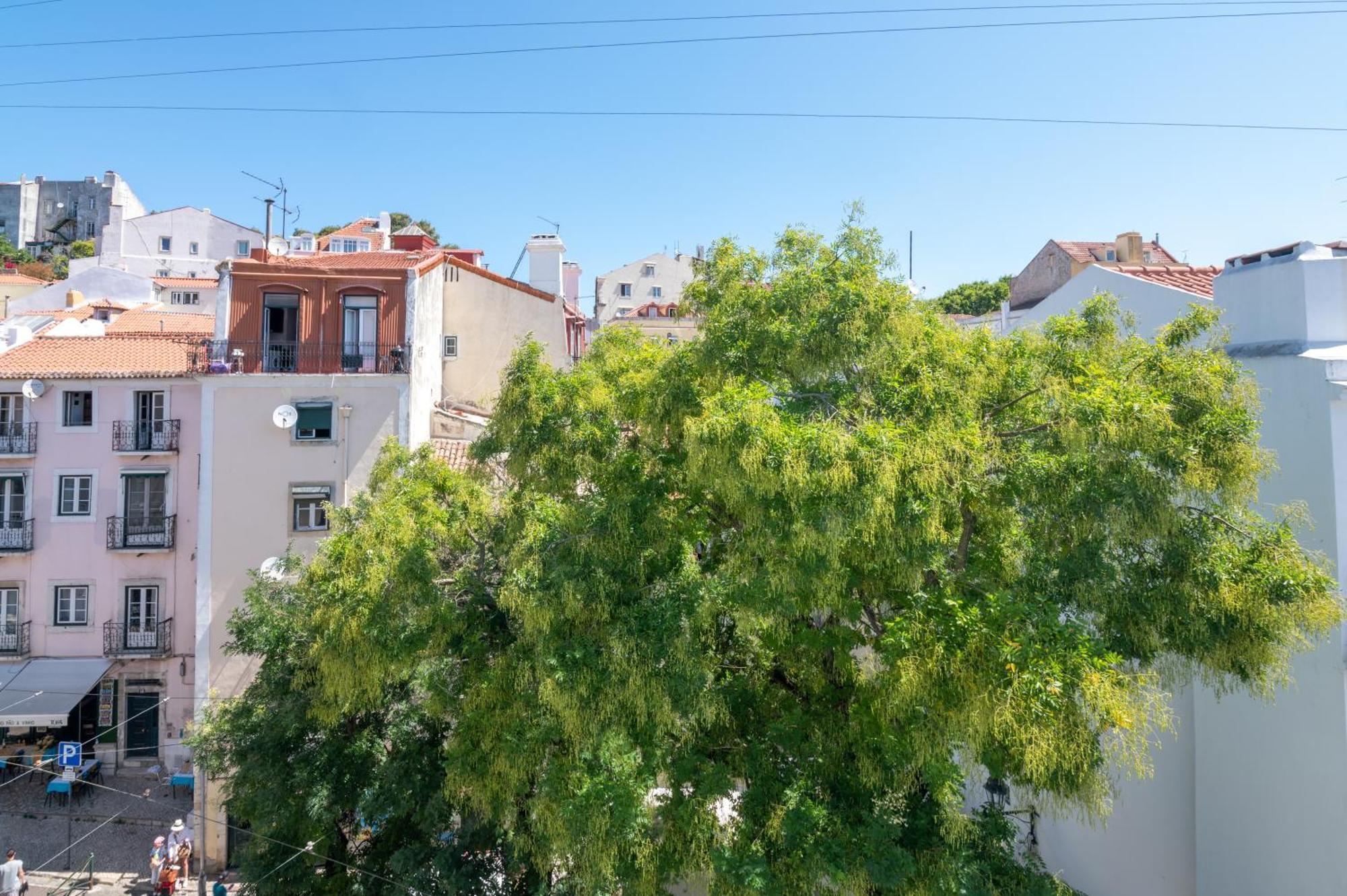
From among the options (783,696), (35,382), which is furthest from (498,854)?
(35,382)

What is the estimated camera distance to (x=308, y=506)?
19594 mm

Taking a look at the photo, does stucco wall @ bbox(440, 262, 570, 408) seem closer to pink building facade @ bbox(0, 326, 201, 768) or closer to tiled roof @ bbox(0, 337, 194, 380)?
tiled roof @ bbox(0, 337, 194, 380)

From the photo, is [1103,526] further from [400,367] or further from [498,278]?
[498,278]

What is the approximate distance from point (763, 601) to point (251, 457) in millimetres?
15220

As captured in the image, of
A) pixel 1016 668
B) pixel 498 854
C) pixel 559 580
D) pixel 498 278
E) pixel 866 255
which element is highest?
pixel 498 278

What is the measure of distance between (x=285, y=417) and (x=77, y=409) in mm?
7249

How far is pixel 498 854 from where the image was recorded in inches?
463

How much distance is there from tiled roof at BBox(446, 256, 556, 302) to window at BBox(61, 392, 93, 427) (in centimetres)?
967

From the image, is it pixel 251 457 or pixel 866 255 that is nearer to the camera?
pixel 866 255

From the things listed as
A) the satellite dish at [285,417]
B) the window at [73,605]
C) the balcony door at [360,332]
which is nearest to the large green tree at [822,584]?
the satellite dish at [285,417]

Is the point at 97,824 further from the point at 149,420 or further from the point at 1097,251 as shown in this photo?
the point at 1097,251

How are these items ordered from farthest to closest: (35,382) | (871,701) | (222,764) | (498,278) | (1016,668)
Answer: (498,278) → (35,382) → (222,764) → (871,701) → (1016,668)

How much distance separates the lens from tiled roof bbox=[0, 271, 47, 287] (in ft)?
166

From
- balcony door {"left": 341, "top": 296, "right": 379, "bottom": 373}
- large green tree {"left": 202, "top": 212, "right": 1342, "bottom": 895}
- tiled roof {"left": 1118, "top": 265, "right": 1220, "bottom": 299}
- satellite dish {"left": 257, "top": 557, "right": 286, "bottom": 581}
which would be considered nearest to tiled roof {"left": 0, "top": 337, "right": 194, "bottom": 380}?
balcony door {"left": 341, "top": 296, "right": 379, "bottom": 373}
